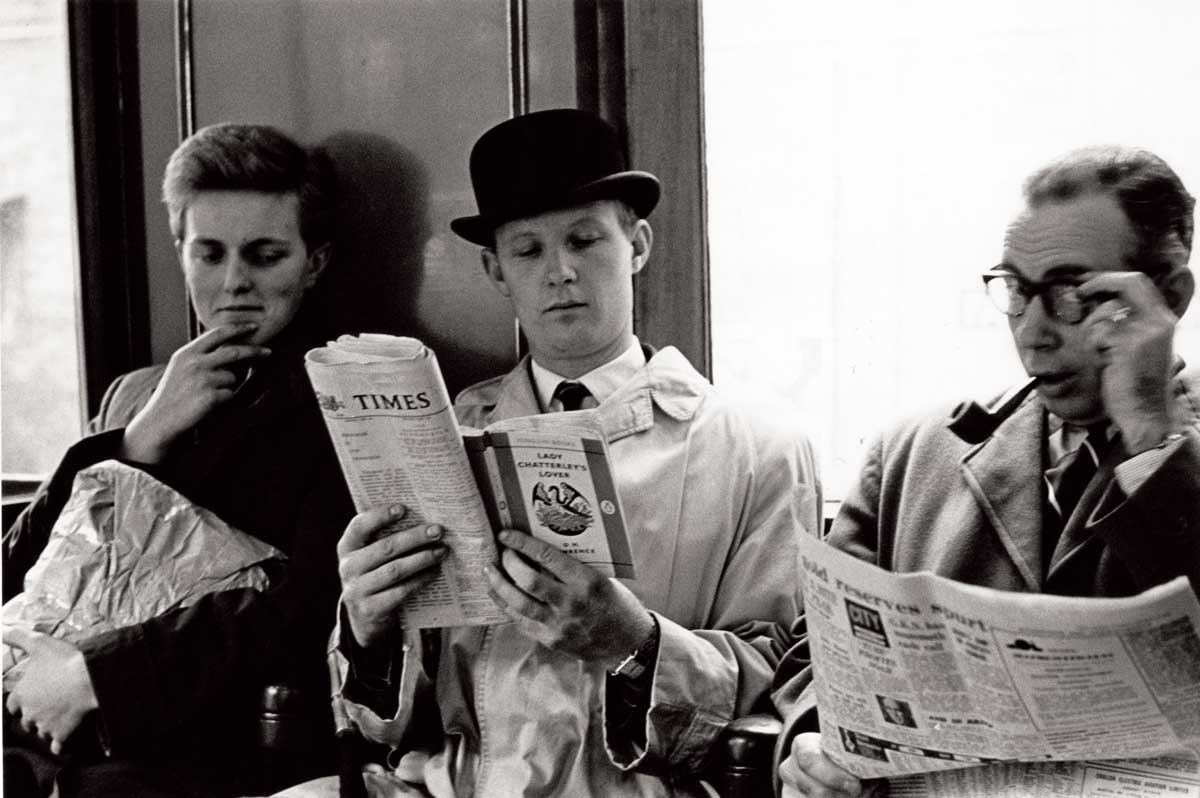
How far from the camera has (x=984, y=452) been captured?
182 cm

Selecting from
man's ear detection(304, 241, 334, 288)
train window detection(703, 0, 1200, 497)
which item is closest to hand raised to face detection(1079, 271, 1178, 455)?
train window detection(703, 0, 1200, 497)

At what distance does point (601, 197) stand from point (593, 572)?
0.69 metres

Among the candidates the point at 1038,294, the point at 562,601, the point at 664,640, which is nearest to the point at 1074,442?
the point at 1038,294

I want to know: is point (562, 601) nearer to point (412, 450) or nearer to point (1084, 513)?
point (412, 450)

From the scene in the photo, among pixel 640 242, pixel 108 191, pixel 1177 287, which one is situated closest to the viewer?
pixel 1177 287

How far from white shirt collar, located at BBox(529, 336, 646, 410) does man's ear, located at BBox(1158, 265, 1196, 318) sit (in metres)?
0.88

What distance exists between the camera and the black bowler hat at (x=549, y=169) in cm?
209

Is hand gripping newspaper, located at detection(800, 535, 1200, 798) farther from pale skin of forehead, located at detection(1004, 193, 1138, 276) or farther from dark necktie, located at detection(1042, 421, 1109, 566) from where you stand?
pale skin of forehead, located at detection(1004, 193, 1138, 276)

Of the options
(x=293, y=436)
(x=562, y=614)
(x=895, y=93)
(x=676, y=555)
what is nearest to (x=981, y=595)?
(x=562, y=614)

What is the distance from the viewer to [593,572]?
1.76 metres

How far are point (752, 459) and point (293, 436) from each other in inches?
35.1

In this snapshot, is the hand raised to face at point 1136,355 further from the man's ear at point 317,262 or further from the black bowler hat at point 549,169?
the man's ear at point 317,262

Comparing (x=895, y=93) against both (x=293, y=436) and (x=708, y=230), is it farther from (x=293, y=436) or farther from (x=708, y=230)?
(x=293, y=436)

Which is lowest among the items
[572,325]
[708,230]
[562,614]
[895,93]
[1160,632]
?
[562,614]
